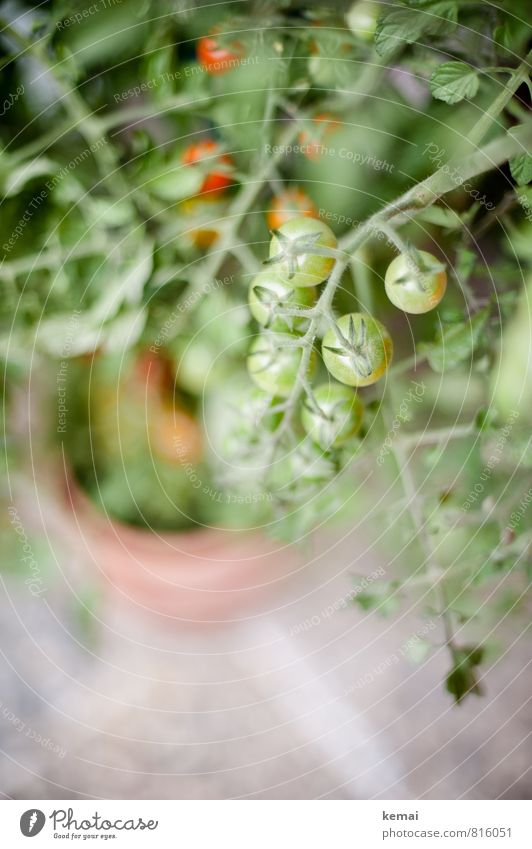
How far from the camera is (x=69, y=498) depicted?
373 mm

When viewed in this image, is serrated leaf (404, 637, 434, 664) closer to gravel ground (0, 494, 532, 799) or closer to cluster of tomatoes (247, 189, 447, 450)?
gravel ground (0, 494, 532, 799)

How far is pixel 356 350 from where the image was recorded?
0.29 metres

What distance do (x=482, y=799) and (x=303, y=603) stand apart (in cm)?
14

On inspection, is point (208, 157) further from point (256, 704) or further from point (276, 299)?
point (256, 704)

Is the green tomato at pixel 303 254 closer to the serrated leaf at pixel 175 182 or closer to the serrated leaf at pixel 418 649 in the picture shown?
the serrated leaf at pixel 175 182

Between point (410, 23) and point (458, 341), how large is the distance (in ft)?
0.48

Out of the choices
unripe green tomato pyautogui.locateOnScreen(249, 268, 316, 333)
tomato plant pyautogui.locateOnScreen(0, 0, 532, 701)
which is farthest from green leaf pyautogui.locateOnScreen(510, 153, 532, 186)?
unripe green tomato pyautogui.locateOnScreen(249, 268, 316, 333)

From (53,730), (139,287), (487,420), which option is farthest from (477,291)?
(53,730)

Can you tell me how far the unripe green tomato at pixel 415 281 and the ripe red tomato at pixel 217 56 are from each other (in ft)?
0.42

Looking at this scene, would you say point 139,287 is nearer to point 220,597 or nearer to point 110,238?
point 110,238

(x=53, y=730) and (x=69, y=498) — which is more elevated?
(x=69, y=498)

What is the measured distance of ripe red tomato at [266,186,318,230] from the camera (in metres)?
0.33

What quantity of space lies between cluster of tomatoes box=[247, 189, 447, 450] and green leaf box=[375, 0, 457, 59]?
0.25ft

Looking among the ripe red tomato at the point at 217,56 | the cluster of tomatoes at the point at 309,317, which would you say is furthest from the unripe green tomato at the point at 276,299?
the ripe red tomato at the point at 217,56
